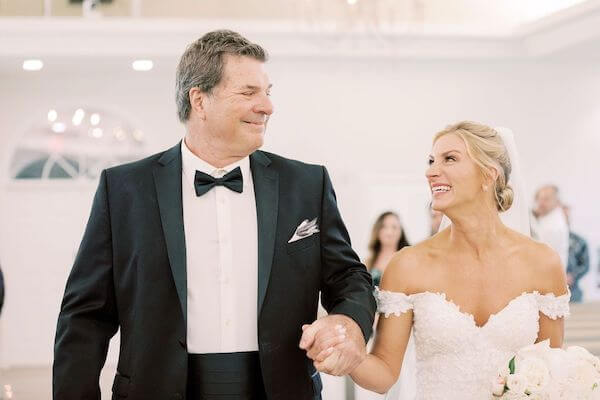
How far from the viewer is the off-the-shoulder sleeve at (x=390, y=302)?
3.08 m

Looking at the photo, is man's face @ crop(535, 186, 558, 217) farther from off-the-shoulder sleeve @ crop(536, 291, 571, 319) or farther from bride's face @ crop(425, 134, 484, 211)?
bride's face @ crop(425, 134, 484, 211)

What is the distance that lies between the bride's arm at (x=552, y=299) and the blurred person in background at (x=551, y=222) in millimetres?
6374

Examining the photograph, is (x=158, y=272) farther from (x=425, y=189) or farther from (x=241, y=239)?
(x=425, y=189)

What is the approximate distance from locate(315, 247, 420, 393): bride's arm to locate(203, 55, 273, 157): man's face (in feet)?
2.49

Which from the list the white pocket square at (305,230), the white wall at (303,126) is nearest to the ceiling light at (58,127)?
the white wall at (303,126)

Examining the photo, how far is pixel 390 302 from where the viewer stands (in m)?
3.09

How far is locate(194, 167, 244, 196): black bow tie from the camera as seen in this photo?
272cm

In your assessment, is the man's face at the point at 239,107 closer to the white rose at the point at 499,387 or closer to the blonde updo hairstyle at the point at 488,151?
the blonde updo hairstyle at the point at 488,151

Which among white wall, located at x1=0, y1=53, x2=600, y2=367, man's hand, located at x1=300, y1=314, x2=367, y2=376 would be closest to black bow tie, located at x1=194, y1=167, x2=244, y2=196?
man's hand, located at x1=300, y1=314, x2=367, y2=376

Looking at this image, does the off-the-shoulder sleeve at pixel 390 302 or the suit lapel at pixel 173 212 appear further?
the off-the-shoulder sleeve at pixel 390 302

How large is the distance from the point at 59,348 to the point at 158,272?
14.9 inches

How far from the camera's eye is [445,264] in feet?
10.5

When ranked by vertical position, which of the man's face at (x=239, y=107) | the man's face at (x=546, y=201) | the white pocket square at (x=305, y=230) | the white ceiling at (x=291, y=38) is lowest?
the man's face at (x=546, y=201)

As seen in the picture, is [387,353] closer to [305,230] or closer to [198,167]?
[305,230]
